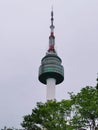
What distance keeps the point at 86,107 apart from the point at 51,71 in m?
87.0

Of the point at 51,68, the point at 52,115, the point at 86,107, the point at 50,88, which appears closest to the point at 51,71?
the point at 51,68

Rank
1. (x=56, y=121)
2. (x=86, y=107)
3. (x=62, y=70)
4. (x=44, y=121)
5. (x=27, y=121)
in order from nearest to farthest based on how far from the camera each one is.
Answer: (x=86, y=107) → (x=56, y=121) → (x=44, y=121) → (x=27, y=121) → (x=62, y=70)

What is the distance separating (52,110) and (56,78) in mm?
87809

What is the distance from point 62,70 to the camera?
124375 mm

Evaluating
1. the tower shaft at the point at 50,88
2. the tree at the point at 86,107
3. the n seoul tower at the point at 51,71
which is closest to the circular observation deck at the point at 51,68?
the n seoul tower at the point at 51,71

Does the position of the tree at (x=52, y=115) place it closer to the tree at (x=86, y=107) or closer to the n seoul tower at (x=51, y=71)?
the tree at (x=86, y=107)

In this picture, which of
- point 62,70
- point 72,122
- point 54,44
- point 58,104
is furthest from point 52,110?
point 54,44

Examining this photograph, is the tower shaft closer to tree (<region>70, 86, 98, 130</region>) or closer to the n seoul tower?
the n seoul tower

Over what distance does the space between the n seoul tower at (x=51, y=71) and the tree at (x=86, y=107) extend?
85189 millimetres

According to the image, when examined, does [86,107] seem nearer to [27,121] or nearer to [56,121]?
[56,121]

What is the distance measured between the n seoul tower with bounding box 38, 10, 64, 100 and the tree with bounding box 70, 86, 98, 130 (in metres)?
85.2

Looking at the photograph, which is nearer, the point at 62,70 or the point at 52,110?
the point at 52,110

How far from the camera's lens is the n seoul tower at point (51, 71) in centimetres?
12262

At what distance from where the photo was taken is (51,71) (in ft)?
401
